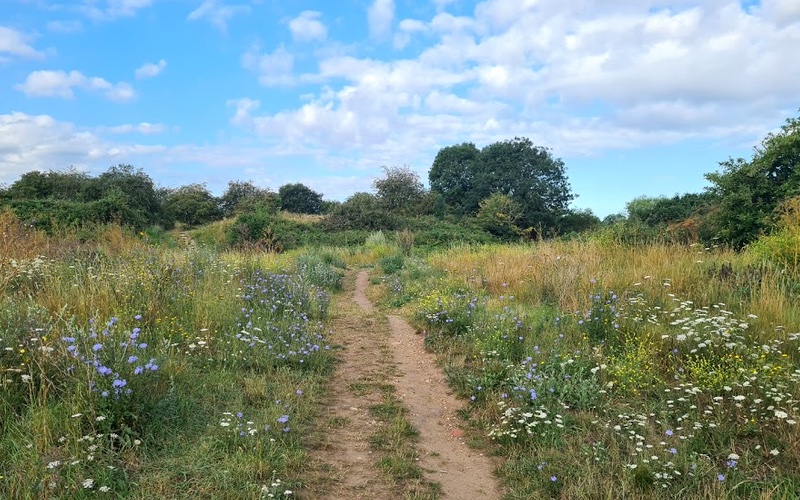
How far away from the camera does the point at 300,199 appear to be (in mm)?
50438

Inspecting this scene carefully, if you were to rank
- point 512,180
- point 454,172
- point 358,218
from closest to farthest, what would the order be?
point 358,218, point 512,180, point 454,172

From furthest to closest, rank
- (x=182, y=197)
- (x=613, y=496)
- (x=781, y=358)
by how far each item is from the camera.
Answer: (x=182, y=197) → (x=781, y=358) → (x=613, y=496)

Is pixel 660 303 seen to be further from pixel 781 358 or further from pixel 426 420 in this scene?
pixel 426 420

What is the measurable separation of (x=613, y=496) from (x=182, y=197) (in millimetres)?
42921

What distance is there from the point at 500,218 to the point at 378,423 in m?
37.0

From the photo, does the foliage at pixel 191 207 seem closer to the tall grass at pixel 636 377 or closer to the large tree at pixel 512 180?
the large tree at pixel 512 180

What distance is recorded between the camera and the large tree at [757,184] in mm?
15328

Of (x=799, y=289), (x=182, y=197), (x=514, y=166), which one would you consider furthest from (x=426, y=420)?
(x=514, y=166)

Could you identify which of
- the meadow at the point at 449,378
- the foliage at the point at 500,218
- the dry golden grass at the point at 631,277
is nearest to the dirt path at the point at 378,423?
the meadow at the point at 449,378

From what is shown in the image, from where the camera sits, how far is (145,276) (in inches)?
246

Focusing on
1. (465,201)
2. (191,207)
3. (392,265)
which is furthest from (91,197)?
(465,201)

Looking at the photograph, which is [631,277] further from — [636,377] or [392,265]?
[392,265]

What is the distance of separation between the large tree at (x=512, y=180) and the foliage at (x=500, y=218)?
12.1ft

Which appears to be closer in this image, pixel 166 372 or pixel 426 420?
pixel 166 372
